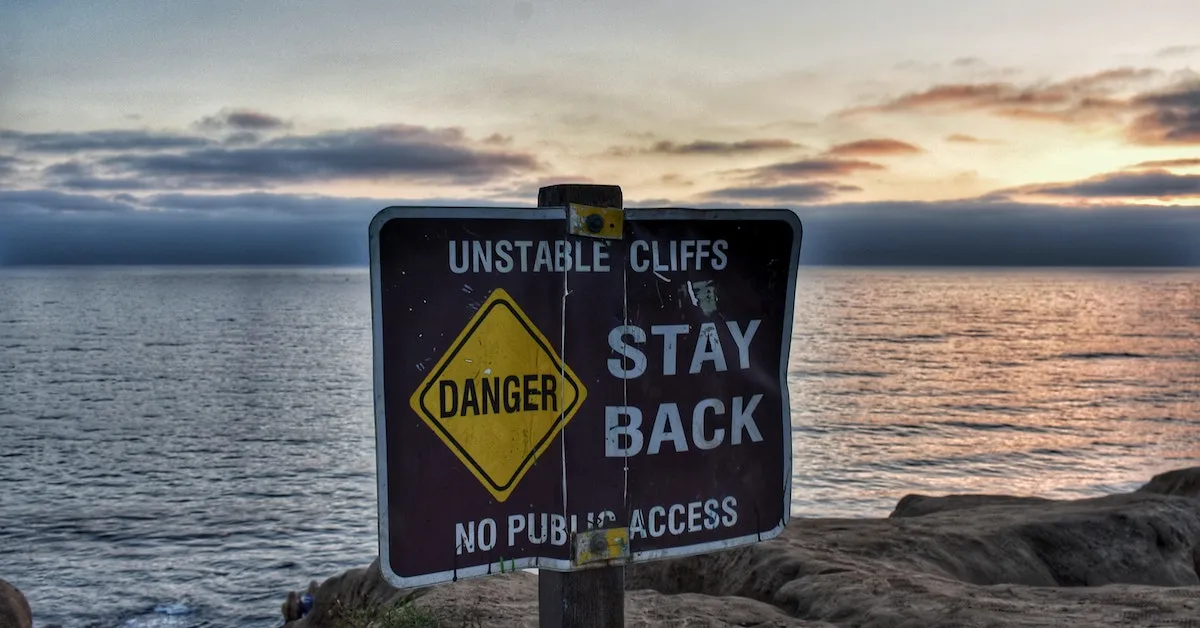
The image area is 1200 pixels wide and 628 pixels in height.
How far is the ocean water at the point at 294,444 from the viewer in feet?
67.0

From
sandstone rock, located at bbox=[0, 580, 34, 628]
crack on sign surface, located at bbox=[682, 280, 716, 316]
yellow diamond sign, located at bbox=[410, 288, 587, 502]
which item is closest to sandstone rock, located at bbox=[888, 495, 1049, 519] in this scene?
crack on sign surface, located at bbox=[682, 280, 716, 316]

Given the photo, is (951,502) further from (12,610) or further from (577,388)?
(12,610)

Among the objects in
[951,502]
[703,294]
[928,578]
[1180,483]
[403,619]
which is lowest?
[951,502]

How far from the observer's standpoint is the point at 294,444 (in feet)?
119

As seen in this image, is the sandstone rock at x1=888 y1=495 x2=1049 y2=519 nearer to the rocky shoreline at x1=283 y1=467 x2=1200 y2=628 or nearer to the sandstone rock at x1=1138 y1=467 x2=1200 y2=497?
the rocky shoreline at x1=283 y1=467 x2=1200 y2=628

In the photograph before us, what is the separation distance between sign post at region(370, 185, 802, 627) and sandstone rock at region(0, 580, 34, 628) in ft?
47.1

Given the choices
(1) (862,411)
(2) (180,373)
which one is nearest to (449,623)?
(1) (862,411)

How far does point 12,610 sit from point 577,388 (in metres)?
15.2

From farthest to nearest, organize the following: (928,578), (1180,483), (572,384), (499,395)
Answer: (1180,483)
(928,578)
(572,384)
(499,395)

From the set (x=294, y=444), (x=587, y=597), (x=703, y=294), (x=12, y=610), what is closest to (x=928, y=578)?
(x=587, y=597)

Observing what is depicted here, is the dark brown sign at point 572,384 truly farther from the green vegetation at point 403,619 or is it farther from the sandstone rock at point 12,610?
the sandstone rock at point 12,610

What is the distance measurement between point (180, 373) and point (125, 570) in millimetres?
46306

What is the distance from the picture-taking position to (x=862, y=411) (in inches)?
1671

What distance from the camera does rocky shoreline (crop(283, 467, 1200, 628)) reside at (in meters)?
7.65
